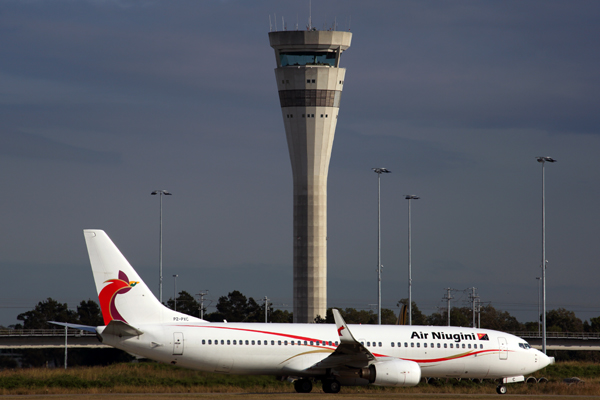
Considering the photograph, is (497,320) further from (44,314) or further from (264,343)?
(264,343)

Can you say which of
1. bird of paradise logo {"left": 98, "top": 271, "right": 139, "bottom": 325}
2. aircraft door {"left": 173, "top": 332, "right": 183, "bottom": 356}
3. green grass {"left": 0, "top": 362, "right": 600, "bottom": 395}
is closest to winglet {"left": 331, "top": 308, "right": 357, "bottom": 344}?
green grass {"left": 0, "top": 362, "right": 600, "bottom": 395}

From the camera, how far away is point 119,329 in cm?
3653

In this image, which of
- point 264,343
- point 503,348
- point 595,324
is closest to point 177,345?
point 264,343

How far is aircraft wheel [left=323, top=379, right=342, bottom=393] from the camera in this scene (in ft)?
129

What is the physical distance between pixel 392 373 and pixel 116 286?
12091 mm

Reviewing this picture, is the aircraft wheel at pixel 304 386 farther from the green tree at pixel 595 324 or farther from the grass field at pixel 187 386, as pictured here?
the green tree at pixel 595 324

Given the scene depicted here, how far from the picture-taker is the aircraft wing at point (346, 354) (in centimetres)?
3775

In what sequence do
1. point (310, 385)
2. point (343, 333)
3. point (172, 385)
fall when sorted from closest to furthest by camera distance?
point (343, 333) < point (310, 385) < point (172, 385)

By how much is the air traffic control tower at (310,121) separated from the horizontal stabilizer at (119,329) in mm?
78348

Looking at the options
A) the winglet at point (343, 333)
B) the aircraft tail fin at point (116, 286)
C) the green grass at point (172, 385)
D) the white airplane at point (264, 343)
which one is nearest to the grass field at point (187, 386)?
the green grass at point (172, 385)

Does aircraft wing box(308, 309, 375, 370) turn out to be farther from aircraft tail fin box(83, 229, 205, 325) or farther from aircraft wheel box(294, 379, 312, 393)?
aircraft tail fin box(83, 229, 205, 325)

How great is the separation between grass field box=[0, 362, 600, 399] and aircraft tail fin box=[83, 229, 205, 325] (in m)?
4.60

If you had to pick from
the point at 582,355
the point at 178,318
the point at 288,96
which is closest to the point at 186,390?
the point at 178,318

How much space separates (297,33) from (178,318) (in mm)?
80827
